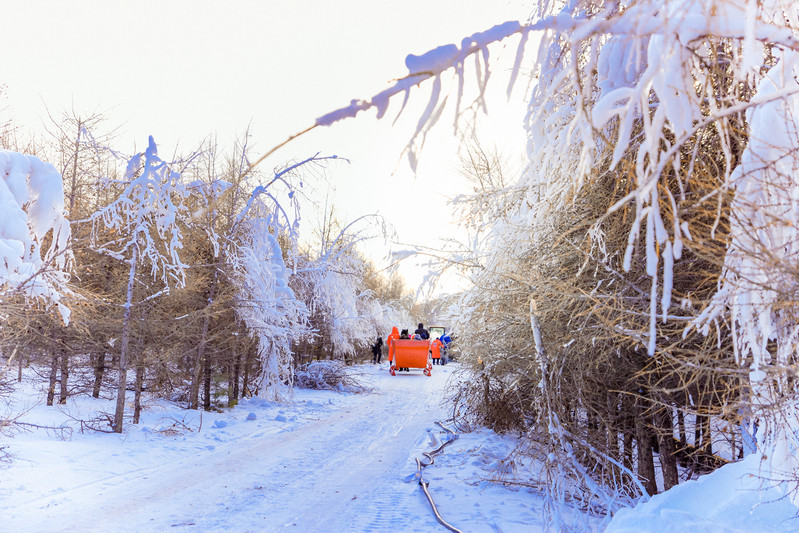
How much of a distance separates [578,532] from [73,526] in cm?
473

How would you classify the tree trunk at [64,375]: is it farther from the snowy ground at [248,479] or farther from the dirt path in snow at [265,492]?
the dirt path in snow at [265,492]

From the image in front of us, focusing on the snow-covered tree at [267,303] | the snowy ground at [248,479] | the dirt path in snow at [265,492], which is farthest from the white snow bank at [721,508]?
the snow-covered tree at [267,303]

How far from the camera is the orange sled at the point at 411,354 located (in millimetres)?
26828

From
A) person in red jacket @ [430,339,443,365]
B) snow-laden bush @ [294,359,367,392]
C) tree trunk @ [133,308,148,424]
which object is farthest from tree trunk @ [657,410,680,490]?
person in red jacket @ [430,339,443,365]

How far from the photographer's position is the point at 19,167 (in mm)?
7285

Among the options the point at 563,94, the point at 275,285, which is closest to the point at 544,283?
the point at 563,94

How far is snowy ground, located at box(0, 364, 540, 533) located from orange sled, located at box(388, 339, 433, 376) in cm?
1463

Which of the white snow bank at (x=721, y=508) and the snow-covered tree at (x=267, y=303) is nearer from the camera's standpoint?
the white snow bank at (x=721, y=508)

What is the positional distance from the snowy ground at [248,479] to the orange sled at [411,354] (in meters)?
14.6

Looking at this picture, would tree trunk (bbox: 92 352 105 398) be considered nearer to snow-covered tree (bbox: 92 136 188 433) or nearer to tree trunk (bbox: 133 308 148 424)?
tree trunk (bbox: 133 308 148 424)

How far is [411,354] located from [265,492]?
68.0ft

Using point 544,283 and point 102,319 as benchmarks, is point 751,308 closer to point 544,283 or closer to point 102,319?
point 544,283

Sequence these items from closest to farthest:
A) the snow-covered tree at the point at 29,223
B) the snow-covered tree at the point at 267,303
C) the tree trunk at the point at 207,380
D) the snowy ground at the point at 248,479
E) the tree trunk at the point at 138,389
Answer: the snowy ground at the point at 248,479
the snow-covered tree at the point at 29,223
the tree trunk at the point at 138,389
the snow-covered tree at the point at 267,303
the tree trunk at the point at 207,380

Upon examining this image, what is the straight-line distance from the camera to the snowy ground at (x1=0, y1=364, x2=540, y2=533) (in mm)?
5500
